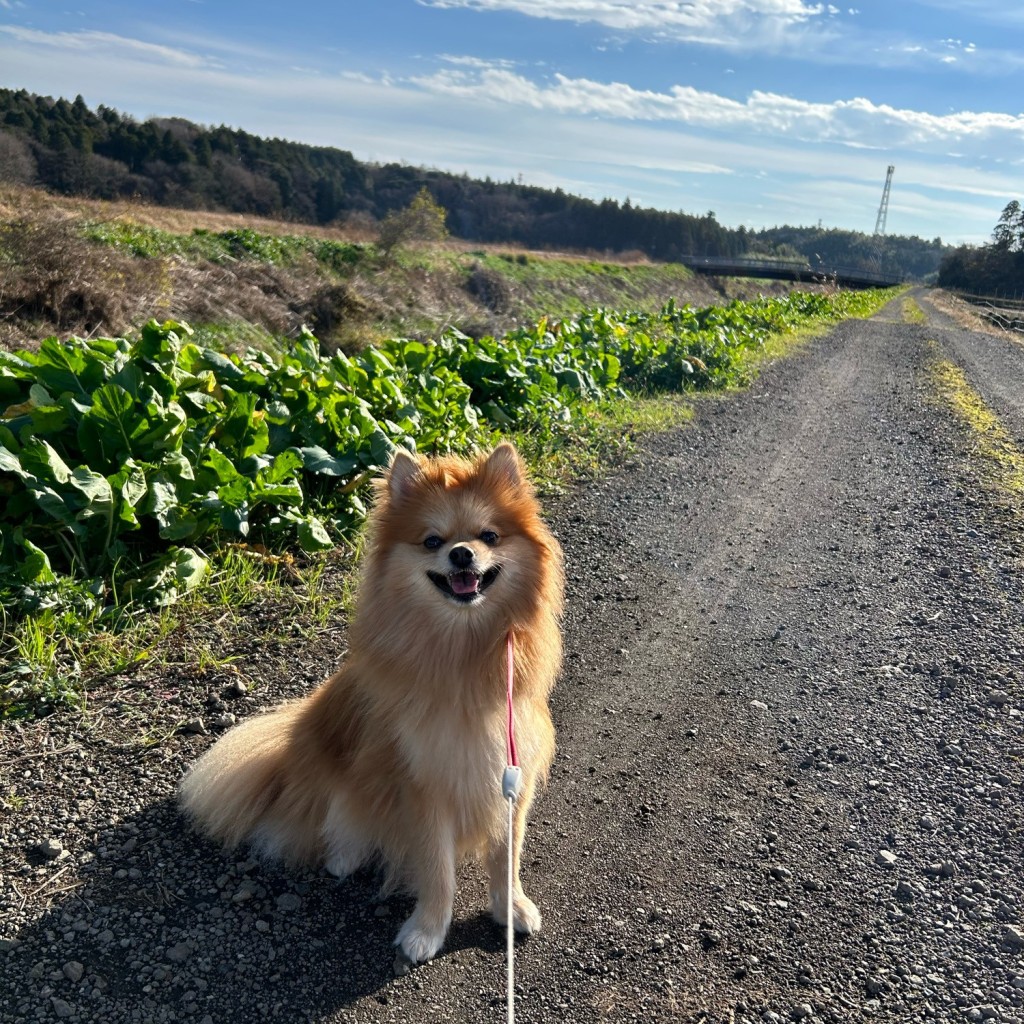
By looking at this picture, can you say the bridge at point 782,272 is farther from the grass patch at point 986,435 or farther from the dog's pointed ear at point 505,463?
the dog's pointed ear at point 505,463

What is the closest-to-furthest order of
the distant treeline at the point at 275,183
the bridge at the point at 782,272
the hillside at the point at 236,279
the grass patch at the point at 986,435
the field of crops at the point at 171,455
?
the field of crops at the point at 171,455 < the grass patch at the point at 986,435 < the hillside at the point at 236,279 < the distant treeline at the point at 275,183 < the bridge at the point at 782,272

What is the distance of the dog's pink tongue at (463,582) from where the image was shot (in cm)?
254

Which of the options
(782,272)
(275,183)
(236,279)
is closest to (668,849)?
(236,279)

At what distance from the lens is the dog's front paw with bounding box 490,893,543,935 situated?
2.75 m

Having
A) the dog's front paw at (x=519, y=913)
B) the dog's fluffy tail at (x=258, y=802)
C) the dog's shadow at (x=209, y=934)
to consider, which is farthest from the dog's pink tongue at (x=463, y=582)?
the dog's shadow at (x=209, y=934)

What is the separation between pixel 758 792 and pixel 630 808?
0.58 meters

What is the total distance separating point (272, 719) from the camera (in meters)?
3.28

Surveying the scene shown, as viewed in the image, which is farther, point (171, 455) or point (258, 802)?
point (171, 455)

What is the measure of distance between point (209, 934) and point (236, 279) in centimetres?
2092

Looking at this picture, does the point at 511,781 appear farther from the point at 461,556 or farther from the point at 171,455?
the point at 171,455

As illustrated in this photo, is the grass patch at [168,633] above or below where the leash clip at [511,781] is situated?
below

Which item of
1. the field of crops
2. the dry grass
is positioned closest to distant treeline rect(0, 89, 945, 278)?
the dry grass

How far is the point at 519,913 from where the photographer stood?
2771mm

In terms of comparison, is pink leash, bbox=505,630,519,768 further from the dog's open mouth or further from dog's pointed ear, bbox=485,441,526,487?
dog's pointed ear, bbox=485,441,526,487
